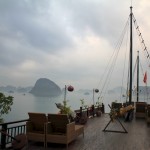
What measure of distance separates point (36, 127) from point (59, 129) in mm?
850

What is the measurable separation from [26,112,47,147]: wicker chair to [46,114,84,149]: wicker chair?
19 centimetres

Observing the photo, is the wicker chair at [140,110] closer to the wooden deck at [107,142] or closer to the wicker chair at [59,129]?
the wooden deck at [107,142]

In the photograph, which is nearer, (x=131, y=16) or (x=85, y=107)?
(x=85, y=107)

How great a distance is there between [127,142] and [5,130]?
4.51 meters

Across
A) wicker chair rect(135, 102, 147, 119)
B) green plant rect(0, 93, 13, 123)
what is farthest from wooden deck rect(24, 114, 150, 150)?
wicker chair rect(135, 102, 147, 119)

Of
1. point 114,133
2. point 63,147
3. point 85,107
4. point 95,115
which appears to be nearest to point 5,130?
point 63,147

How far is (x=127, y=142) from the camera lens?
9492 millimetres

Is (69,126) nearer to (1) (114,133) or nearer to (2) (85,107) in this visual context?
(1) (114,133)

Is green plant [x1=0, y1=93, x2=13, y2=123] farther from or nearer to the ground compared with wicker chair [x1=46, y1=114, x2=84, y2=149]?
farther from the ground

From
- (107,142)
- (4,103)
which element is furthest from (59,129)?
(4,103)

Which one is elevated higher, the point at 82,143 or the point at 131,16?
the point at 131,16

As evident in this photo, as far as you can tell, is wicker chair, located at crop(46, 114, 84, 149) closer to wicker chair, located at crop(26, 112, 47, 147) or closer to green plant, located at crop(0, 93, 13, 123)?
wicker chair, located at crop(26, 112, 47, 147)

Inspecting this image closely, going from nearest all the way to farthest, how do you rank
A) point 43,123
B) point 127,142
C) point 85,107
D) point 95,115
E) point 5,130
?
point 5,130 → point 43,123 → point 127,142 → point 85,107 → point 95,115

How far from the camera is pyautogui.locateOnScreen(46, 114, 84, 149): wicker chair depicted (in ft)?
27.5
